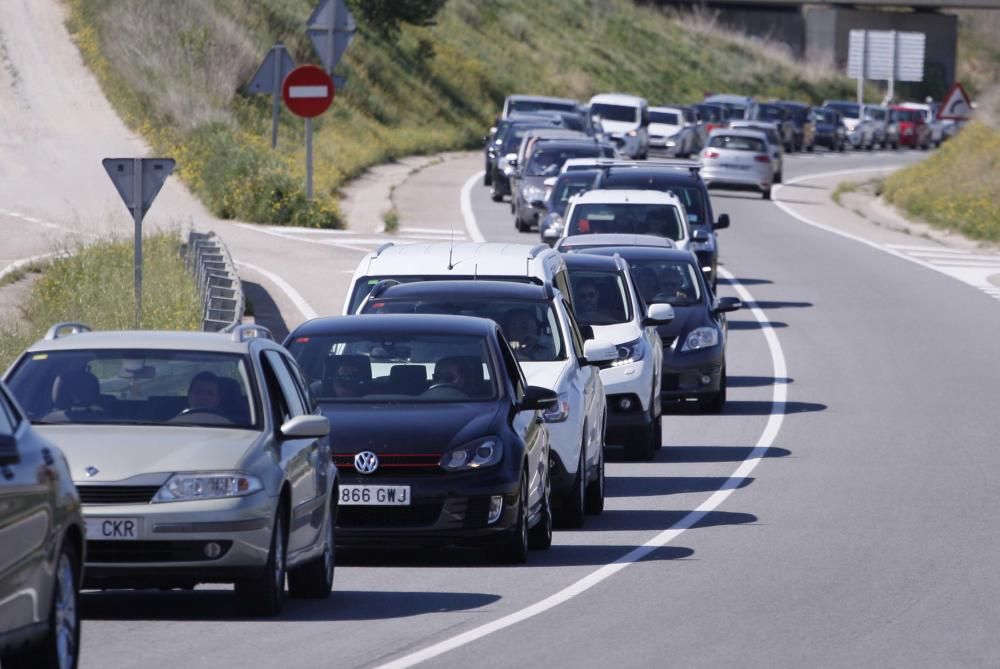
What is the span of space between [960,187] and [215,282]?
30960 mm

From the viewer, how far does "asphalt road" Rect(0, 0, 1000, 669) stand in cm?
944

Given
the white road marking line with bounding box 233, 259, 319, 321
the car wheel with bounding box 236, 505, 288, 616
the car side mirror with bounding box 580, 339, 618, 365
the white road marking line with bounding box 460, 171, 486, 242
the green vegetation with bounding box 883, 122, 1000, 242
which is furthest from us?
the green vegetation with bounding box 883, 122, 1000, 242

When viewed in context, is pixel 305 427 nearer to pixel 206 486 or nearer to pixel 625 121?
pixel 206 486

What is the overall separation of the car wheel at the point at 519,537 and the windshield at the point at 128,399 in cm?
206

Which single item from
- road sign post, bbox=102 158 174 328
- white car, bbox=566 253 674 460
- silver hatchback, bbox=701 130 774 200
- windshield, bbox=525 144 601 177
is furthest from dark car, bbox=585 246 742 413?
silver hatchback, bbox=701 130 774 200

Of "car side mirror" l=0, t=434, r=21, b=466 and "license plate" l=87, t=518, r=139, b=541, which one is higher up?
"car side mirror" l=0, t=434, r=21, b=466

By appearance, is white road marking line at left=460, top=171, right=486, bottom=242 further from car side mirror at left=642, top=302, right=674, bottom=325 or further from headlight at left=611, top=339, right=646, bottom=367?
headlight at left=611, top=339, right=646, bottom=367

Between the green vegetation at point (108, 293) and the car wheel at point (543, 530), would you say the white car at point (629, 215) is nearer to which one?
the green vegetation at point (108, 293)

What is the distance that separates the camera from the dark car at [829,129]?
81250 millimetres

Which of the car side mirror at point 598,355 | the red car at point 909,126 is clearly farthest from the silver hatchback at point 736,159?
the car side mirror at point 598,355

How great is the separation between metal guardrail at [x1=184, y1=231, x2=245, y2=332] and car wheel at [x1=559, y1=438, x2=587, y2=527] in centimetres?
356

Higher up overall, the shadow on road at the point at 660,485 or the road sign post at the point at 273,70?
the road sign post at the point at 273,70

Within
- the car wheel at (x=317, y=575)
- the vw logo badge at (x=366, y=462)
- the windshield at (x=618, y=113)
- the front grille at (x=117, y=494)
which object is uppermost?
the front grille at (x=117, y=494)

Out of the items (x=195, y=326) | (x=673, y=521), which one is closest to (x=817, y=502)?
(x=673, y=521)
